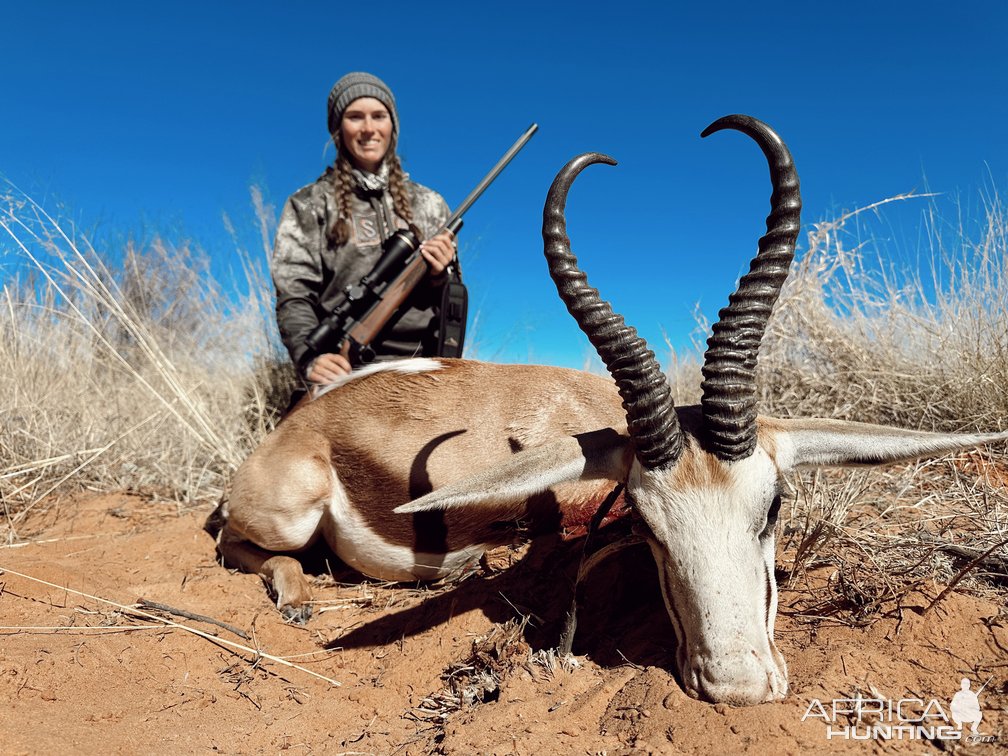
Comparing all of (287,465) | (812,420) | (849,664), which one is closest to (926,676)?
(849,664)

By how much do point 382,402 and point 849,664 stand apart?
9.48ft

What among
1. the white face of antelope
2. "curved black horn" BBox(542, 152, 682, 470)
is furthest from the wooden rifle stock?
the white face of antelope

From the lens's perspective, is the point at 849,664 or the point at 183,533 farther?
the point at 183,533

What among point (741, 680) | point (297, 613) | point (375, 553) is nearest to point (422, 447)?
point (375, 553)

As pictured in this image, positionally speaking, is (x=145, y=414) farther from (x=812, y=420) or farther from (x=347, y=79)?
(x=812, y=420)

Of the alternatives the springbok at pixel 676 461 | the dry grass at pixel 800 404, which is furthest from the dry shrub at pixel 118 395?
the springbok at pixel 676 461

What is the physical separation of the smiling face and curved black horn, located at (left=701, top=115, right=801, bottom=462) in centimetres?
504

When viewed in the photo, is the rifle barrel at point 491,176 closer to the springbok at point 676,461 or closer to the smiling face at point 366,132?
the smiling face at point 366,132

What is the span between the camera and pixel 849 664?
2.45 m

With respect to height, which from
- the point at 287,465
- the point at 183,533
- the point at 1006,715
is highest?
the point at 287,465

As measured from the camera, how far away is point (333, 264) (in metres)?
6.84

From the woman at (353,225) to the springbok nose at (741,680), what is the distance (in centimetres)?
477

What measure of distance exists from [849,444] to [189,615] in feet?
10.7

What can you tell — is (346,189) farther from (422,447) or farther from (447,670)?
(447,670)
